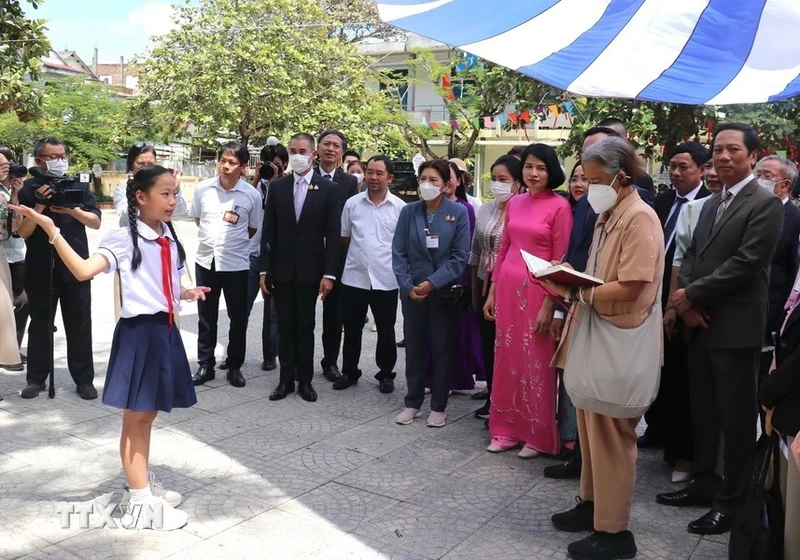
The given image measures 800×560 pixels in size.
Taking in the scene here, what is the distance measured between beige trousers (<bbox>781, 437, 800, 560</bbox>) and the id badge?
4.44 meters

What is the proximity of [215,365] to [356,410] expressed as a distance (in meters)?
1.64

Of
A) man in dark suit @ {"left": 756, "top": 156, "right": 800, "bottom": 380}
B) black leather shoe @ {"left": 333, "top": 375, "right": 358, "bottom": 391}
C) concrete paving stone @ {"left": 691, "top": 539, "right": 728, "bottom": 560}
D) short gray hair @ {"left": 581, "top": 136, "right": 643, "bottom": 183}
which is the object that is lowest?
concrete paving stone @ {"left": 691, "top": 539, "right": 728, "bottom": 560}

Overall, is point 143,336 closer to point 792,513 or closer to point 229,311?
point 229,311


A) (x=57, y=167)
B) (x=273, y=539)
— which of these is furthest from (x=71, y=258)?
(x=57, y=167)

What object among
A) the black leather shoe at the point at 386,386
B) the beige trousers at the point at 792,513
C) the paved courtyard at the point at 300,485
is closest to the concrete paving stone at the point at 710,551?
the paved courtyard at the point at 300,485

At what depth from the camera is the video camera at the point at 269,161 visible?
22.8 feet

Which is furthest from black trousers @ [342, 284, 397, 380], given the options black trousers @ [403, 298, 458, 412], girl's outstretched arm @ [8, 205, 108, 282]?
girl's outstretched arm @ [8, 205, 108, 282]

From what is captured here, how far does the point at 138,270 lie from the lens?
3.48 metres

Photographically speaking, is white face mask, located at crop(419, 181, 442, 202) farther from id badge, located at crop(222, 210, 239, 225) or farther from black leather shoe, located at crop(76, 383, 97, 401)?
black leather shoe, located at crop(76, 383, 97, 401)

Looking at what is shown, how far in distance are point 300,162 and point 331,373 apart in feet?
5.85

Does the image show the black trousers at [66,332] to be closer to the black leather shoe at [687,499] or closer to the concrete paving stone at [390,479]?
the concrete paving stone at [390,479]

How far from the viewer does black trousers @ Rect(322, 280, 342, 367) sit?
6191 mm

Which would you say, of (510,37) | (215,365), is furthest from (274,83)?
(510,37)

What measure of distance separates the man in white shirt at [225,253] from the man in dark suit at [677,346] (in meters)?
3.22
